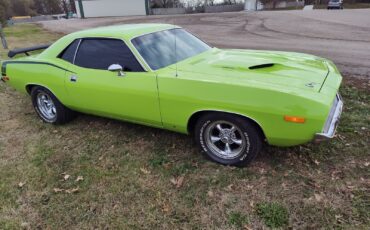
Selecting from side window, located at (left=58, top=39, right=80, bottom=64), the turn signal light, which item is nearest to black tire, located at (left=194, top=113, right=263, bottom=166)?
the turn signal light

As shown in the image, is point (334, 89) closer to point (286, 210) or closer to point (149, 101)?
point (286, 210)

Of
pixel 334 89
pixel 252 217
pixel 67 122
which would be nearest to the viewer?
pixel 252 217

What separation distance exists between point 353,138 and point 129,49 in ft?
10.1

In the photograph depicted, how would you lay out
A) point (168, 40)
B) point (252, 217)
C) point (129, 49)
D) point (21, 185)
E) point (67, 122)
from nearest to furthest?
1. point (252, 217)
2. point (21, 185)
3. point (129, 49)
4. point (168, 40)
5. point (67, 122)

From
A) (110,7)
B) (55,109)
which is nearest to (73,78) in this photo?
(55,109)

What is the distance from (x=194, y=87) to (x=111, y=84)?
1.17 m

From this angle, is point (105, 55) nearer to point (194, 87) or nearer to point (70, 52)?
point (70, 52)

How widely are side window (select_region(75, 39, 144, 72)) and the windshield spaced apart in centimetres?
16

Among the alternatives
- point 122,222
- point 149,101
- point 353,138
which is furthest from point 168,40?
point 353,138

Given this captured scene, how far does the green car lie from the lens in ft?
9.51

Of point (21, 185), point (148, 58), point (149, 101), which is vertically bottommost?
point (21, 185)

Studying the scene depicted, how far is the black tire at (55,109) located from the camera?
15.1ft

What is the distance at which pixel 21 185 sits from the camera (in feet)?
11.3

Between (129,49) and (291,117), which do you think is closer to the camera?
(291,117)
